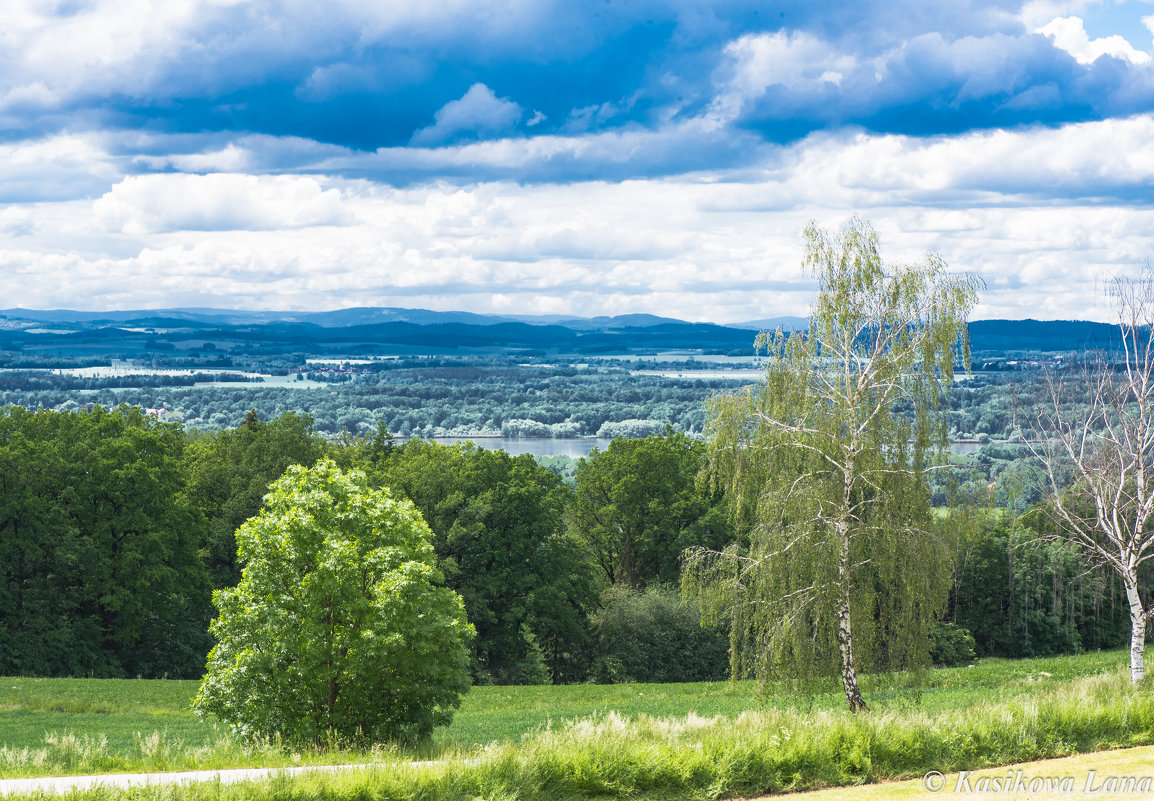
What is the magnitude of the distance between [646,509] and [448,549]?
13739 millimetres

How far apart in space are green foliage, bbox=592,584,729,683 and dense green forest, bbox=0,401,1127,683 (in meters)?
0.10

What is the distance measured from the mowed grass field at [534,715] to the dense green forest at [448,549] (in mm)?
5767

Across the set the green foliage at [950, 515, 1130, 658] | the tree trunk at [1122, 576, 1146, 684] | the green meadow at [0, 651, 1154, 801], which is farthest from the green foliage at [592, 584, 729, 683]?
the green meadow at [0, 651, 1154, 801]

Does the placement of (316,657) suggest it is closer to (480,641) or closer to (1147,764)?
(1147,764)

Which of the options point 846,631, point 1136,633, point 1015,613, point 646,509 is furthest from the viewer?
point 1015,613

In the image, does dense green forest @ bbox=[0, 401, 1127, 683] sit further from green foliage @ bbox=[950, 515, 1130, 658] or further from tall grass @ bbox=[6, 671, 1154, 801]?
tall grass @ bbox=[6, 671, 1154, 801]

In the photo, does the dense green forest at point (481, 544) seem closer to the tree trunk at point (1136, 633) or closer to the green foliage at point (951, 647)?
the green foliage at point (951, 647)

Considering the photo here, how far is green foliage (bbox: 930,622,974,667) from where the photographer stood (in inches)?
2191

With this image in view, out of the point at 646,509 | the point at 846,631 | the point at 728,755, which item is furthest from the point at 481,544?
the point at 728,755

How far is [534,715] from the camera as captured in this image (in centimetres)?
3084

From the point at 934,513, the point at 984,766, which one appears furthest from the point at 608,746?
the point at 934,513

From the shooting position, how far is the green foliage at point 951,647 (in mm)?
55656

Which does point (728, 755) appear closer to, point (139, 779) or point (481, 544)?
point (139, 779)

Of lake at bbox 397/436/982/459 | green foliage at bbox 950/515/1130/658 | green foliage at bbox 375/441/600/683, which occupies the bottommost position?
green foliage at bbox 950/515/1130/658
